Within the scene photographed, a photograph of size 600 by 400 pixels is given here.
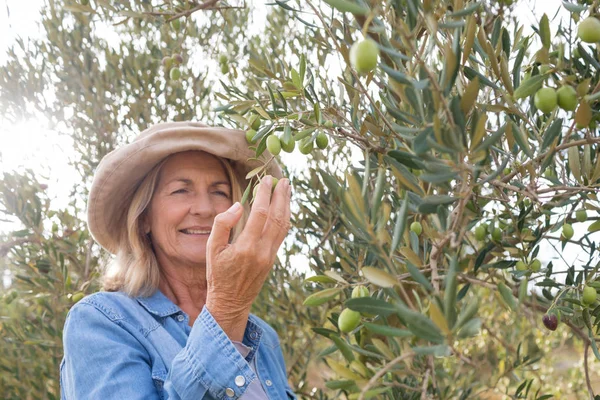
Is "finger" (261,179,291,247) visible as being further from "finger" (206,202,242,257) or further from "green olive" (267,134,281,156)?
"green olive" (267,134,281,156)

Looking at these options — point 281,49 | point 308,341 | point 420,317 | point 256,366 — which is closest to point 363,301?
point 420,317

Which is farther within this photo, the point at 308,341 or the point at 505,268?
the point at 308,341

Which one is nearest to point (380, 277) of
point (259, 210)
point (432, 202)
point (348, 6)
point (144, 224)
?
point (432, 202)

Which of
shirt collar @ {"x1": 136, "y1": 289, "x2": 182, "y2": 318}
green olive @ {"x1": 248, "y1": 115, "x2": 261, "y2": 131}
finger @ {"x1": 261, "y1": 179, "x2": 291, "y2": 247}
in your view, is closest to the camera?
green olive @ {"x1": 248, "y1": 115, "x2": 261, "y2": 131}

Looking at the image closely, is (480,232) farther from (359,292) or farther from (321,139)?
(359,292)

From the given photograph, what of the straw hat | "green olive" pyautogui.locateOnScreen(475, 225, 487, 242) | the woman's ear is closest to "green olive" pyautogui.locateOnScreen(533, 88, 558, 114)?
"green olive" pyautogui.locateOnScreen(475, 225, 487, 242)

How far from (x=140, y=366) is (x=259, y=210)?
1.87 ft

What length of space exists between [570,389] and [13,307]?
Result: 3854 millimetres

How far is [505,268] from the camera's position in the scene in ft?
5.21

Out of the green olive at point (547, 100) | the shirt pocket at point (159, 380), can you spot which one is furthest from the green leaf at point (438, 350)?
the shirt pocket at point (159, 380)

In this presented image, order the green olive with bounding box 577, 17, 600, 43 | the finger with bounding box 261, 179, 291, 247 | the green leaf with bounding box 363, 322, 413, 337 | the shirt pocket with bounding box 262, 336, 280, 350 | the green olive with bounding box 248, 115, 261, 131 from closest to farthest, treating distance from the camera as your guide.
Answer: the green leaf with bounding box 363, 322, 413, 337, the green olive with bounding box 577, 17, 600, 43, the green olive with bounding box 248, 115, 261, 131, the finger with bounding box 261, 179, 291, 247, the shirt pocket with bounding box 262, 336, 280, 350

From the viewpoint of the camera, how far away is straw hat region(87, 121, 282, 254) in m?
2.19

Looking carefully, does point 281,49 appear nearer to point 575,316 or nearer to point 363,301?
point 575,316

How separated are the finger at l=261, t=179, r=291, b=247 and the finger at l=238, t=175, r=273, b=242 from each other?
3 centimetres
